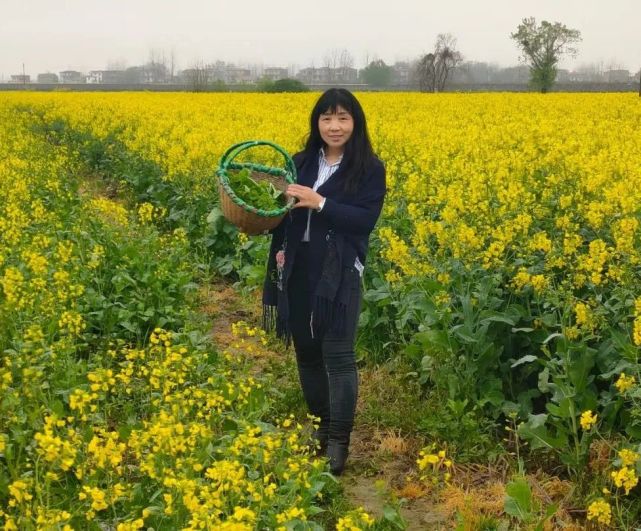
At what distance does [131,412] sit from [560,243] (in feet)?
10.1

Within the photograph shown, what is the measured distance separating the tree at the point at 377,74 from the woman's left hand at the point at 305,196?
246ft

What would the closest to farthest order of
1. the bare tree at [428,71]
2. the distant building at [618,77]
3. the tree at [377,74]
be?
the bare tree at [428,71] → the distant building at [618,77] → the tree at [377,74]

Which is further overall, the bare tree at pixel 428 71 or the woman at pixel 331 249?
the bare tree at pixel 428 71

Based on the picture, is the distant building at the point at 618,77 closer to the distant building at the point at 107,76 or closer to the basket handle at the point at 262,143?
the distant building at the point at 107,76

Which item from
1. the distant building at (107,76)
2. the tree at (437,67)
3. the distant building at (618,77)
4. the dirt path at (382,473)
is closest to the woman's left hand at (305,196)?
the dirt path at (382,473)

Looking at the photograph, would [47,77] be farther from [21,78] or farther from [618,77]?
[618,77]

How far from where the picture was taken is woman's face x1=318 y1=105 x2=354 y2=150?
365cm

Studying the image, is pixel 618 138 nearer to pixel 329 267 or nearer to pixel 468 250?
pixel 468 250

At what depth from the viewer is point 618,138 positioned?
33.7 ft

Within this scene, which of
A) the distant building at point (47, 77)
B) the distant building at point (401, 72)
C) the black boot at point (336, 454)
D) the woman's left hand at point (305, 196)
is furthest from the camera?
the distant building at point (47, 77)

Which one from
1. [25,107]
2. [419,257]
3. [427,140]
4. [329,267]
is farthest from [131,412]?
[25,107]

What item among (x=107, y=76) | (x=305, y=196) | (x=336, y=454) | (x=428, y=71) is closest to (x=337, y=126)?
(x=305, y=196)

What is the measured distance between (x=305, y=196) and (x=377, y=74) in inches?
3075

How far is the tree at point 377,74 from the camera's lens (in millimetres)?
77812
